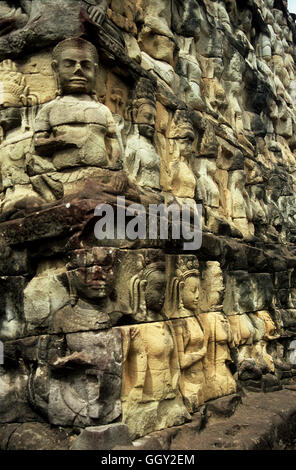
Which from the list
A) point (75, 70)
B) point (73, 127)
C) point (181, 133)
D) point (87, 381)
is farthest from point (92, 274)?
point (181, 133)

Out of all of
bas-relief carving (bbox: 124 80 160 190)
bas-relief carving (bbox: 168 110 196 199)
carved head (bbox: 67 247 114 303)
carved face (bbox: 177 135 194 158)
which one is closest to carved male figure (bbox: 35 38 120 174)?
bas-relief carving (bbox: 124 80 160 190)

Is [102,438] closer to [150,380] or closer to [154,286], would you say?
[150,380]

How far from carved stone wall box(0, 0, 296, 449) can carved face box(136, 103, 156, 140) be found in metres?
0.02

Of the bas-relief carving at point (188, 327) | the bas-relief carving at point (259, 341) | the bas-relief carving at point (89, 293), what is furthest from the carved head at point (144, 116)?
the bas-relief carving at point (259, 341)

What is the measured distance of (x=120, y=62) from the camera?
6.66 metres

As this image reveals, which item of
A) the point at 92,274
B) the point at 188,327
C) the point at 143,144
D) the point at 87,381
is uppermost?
the point at 143,144

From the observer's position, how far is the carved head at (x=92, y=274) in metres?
4.98

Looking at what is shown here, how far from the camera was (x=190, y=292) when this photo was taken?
256 inches

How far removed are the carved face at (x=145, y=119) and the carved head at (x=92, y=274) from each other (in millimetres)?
2569

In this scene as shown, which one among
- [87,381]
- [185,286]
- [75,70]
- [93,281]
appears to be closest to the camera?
[87,381]

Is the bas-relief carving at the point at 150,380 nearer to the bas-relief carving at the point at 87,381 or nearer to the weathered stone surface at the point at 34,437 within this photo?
the bas-relief carving at the point at 87,381

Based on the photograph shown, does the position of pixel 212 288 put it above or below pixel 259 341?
above

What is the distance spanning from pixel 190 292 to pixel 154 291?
3.31 feet
